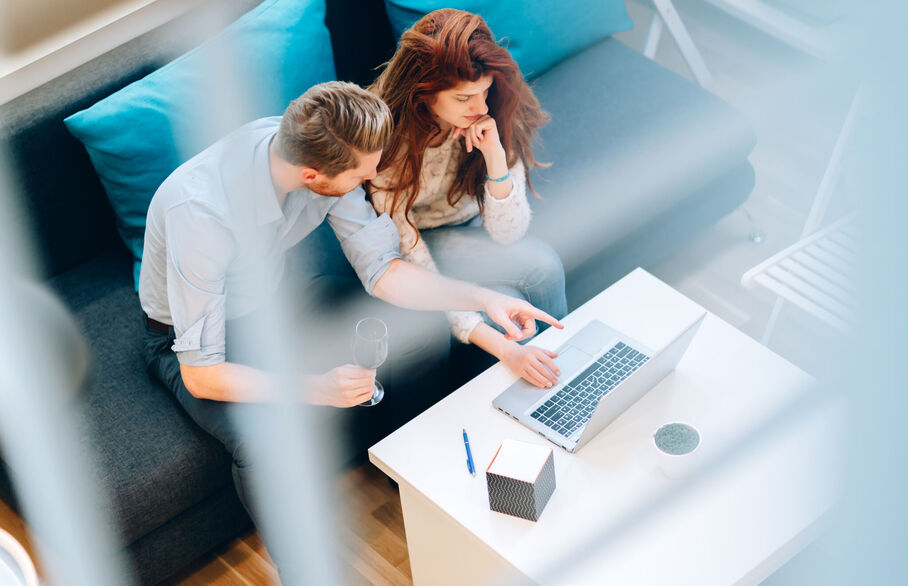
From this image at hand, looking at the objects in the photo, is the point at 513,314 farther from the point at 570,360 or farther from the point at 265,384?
the point at 265,384

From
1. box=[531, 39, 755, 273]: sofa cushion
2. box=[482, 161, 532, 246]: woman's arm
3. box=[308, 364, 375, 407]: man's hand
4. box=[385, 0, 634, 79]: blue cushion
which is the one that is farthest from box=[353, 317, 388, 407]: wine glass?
box=[385, 0, 634, 79]: blue cushion

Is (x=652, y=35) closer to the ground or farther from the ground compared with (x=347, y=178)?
closer to the ground

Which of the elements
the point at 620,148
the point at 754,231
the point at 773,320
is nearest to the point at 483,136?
the point at 620,148

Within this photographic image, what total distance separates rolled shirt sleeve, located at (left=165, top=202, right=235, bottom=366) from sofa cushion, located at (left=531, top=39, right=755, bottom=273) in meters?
0.58

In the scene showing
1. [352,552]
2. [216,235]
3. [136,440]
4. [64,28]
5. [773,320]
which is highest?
[64,28]

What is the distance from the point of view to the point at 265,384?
1.07 m

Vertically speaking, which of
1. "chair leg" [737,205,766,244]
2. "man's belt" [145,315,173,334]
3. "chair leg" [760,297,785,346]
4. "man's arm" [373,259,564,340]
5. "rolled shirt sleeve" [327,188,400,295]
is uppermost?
"rolled shirt sleeve" [327,188,400,295]

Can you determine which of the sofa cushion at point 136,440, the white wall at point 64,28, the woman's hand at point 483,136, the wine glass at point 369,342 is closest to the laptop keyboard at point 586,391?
the wine glass at point 369,342

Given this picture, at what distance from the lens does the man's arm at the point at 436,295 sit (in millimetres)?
1172

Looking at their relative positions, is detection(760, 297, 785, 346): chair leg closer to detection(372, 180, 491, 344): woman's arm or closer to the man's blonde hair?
detection(372, 180, 491, 344): woman's arm

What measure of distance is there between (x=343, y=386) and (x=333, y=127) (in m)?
0.29

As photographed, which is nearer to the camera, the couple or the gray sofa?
the couple

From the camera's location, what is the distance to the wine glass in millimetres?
937

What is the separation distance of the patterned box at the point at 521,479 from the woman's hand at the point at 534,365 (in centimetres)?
14
